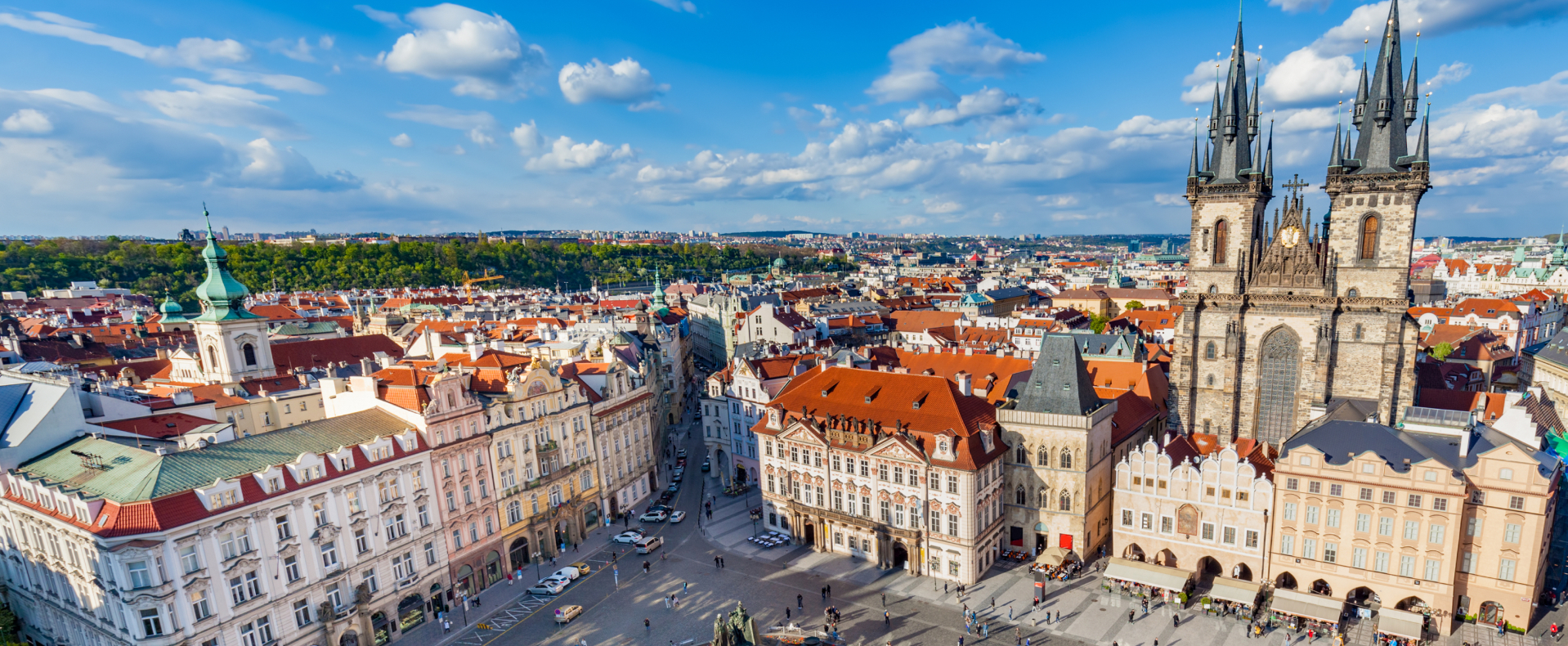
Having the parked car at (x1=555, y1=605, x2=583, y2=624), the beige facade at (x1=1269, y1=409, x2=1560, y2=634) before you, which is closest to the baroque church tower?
the beige facade at (x1=1269, y1=409, x2=1560, y2=634)

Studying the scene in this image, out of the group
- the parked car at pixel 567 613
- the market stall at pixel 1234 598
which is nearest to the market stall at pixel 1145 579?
the market stall at pixel 1234 598

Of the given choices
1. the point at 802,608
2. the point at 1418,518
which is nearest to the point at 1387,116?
the point at 1418,518

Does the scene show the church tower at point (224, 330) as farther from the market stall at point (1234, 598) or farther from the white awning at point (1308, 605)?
the white awning at point (1308, 605)

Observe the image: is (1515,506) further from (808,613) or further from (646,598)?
(646,598)

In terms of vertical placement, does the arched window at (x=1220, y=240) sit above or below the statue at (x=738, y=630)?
above

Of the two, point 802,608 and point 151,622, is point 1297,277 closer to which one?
point 802,608

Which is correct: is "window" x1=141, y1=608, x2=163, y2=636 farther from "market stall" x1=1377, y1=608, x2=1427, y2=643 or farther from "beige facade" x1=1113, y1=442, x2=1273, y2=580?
"market stall" x1=1377, y1=608, x2=1427, y2=643

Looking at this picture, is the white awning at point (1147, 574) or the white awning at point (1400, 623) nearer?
the white awning at point (1400, 623)

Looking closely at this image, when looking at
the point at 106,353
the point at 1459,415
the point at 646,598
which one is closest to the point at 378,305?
the point at 106,353
